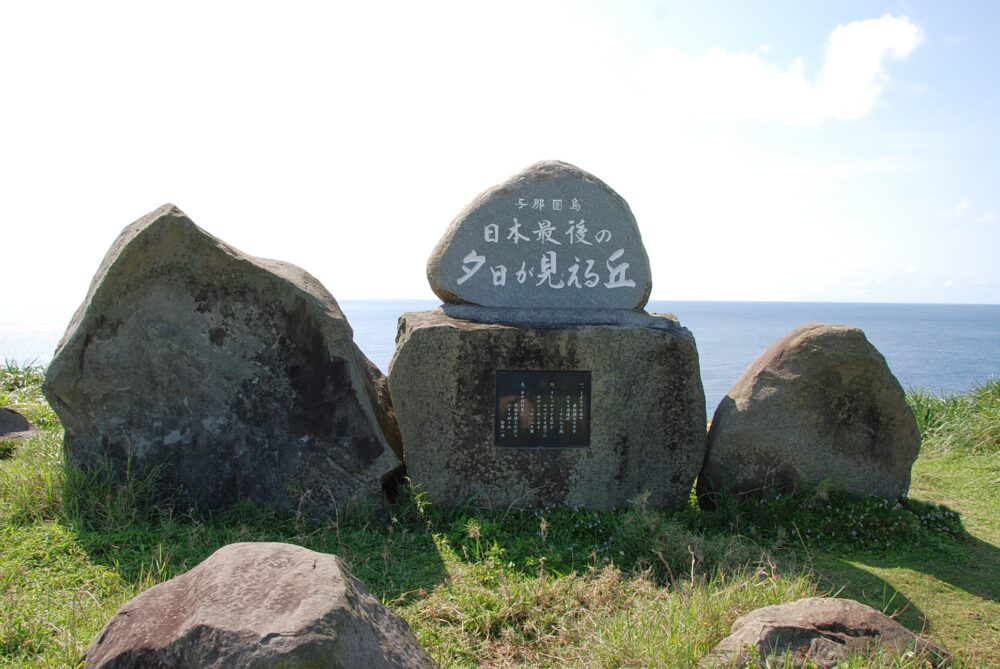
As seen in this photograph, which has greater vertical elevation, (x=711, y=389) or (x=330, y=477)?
(x=330, y=477)

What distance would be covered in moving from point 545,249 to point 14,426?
197 inches

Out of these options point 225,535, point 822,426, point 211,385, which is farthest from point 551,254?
point 225,535

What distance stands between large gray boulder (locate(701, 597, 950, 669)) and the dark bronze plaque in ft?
7.70

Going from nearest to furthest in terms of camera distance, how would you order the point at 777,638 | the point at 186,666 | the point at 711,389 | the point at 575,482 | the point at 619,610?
the point at 186,666 < the point at 777,638 < the point at 619,610 < the point at 575,482 < the point at 711,389

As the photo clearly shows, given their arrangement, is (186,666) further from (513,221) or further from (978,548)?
(978,548)

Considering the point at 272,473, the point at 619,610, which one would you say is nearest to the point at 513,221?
the point at 272,473

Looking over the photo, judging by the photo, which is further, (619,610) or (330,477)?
(330,477)

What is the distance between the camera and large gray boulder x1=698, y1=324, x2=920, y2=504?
5434 millimetres

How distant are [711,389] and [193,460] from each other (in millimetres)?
15591

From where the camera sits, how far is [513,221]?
571cm

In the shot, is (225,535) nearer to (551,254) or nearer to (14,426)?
(551,254)

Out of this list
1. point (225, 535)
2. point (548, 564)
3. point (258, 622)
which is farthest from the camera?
point (225, 535)

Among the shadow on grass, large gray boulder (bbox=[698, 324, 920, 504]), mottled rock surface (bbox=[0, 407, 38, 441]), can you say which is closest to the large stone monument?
large gray boulder (bbox=[698, 324, 920, 504])

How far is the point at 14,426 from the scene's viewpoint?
6.97 metres
